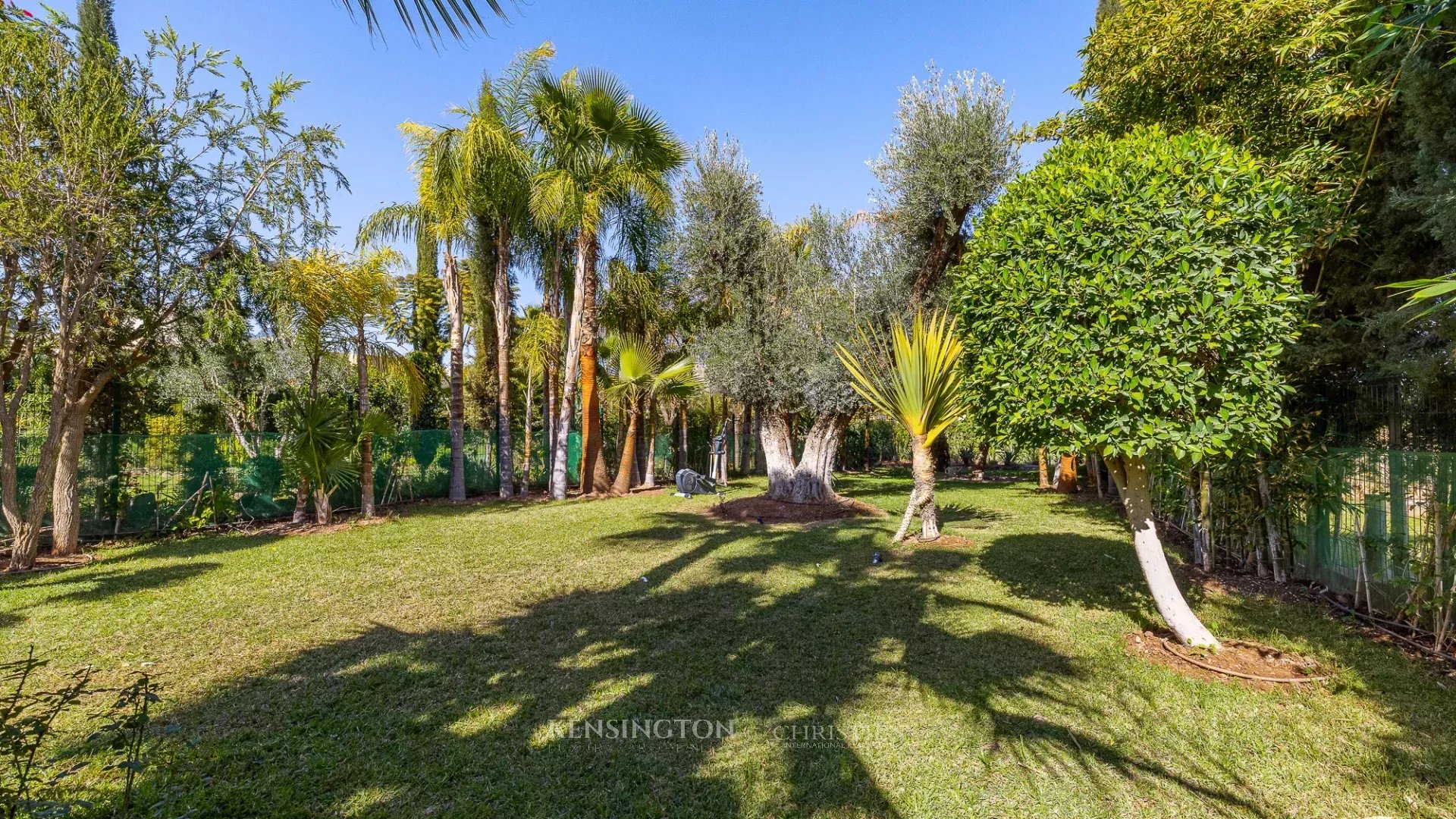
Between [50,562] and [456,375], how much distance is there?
22.0ft

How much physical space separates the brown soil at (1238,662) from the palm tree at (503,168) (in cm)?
1268

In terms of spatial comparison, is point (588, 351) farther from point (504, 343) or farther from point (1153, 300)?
point (1153, 300)

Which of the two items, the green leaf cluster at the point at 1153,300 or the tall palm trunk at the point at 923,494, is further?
the tall palm trunk at the point at 923,494

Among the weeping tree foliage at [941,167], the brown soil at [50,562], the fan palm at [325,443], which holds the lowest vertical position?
the brown soil at [50,562]

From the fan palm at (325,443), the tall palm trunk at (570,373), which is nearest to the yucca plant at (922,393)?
the tall palm trunk at (570,373)

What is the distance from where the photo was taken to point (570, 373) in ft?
45.1

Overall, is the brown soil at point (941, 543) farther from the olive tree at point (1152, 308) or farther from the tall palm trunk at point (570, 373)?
the tall palm trunk at point (570, 373)

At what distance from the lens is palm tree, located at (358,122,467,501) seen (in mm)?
12227

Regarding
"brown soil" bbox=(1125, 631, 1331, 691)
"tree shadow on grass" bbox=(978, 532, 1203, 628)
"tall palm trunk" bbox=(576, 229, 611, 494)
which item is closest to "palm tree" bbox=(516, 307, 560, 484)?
"tall palm trunk" bbox=(576, 229, 611, 494)

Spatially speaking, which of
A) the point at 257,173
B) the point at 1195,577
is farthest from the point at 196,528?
the point at 1195,577

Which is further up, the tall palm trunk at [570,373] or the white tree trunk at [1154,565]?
the tall palm trunk at [570,373]

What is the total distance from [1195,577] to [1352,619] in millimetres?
1491

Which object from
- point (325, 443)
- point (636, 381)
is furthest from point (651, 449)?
point (325, 443)

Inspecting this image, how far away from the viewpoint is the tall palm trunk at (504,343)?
44.8ft
